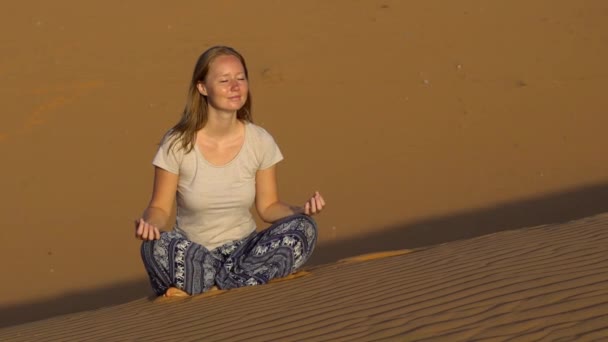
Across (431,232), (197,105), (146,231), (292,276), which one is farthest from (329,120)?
(146,231)

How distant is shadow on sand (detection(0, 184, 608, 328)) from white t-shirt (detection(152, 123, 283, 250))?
3721 millimetres

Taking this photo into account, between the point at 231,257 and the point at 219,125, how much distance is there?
71 cm

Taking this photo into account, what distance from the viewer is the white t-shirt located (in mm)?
7262

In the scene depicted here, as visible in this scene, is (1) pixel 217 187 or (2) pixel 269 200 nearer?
(1) pixel 217 187

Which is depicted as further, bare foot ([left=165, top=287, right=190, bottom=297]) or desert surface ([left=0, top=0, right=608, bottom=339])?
desert surface ([left=0, top=0, right=608, bottom=339])

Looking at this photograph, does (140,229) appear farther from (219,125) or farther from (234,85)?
(234,85)

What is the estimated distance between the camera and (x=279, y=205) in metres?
7.50

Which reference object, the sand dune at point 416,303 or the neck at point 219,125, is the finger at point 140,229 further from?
the neck at point 219,125

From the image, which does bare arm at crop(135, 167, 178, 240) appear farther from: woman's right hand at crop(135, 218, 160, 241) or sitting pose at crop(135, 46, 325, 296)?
woman's right hand at crop(135, 218, 160, 241)

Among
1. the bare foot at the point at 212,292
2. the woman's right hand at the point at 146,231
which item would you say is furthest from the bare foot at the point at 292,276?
the woman's right hand at the point at 146,231

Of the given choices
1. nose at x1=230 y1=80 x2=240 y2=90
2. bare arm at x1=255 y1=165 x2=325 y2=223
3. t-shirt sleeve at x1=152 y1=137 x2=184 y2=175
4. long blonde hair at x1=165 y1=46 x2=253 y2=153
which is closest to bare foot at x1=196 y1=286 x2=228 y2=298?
bare arm at x1=255 y1=165 x2=325 y2=223

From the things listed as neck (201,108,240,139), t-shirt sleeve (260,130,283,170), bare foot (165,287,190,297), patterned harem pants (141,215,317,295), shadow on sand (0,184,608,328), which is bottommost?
shadow on sand (0,184,608,328)

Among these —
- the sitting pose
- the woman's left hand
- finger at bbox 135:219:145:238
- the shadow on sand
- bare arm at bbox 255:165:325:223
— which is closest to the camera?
finger at bbox 135:219:145:238

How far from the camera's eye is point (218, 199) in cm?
729
